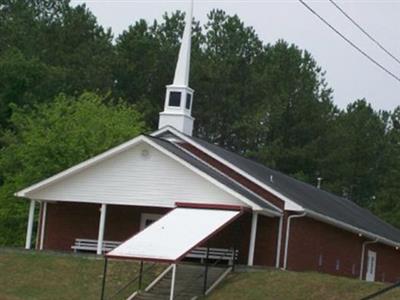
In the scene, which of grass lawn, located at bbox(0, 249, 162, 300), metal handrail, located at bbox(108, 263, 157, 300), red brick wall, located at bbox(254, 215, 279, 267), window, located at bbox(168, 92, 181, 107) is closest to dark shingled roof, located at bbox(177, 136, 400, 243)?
red brick wall, located at bbox(254, 215, 279, 267)

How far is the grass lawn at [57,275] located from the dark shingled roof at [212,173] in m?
3.84

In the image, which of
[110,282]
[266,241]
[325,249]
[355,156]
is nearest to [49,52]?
[355,156]

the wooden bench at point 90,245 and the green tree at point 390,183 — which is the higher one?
the green tree at point 390,183

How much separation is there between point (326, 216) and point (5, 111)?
3145 cm

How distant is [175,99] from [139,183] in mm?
6109

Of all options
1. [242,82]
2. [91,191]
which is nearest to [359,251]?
[91,191]

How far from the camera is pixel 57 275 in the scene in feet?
106

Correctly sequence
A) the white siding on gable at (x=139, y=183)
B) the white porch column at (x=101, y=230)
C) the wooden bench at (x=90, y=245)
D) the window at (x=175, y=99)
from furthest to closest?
1. the window at (x=175, y=99)
2. the wooden bench at (x=90, y=245)
3. the white porch column at (x=101, y=230)
4. the white siding on gable at (x=139, y=183)

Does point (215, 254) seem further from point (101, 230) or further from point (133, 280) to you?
point (133, 280)

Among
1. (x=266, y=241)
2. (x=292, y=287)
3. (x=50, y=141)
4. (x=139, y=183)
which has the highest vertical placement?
(x=50, y=141)

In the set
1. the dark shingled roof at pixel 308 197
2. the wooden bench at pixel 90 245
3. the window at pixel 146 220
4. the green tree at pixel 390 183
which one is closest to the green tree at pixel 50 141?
the dark shingled roof at pixel 308 197

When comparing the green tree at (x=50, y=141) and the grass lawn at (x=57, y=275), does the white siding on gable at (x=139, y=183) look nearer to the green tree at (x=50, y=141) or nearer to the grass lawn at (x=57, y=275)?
the grass lawn at (x=57, y=275)

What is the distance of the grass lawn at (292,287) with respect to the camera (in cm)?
2850

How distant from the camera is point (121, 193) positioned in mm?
36125
